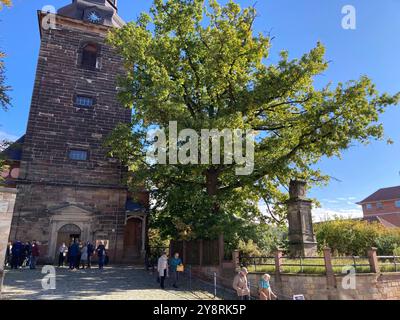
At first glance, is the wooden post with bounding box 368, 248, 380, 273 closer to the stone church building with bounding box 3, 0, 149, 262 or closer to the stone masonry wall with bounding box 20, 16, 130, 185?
the stone church building with bounding box 3, 0, 149, 262

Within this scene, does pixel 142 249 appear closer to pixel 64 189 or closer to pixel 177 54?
pixel 64 189

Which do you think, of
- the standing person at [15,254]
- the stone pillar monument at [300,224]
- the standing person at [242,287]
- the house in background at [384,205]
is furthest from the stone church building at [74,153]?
the house in background at [384,205]

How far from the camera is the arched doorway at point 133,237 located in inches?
940

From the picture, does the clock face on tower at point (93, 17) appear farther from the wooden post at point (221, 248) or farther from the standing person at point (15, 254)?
the wooden post at point (221, 248)

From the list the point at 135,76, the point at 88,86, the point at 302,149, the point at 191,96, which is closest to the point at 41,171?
the point at 88,86

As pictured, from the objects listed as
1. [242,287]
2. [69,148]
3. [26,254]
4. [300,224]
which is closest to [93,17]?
[69,148]

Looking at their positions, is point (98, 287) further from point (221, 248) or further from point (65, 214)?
point (65, 214)

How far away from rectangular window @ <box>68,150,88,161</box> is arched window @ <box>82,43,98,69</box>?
682 centimetres

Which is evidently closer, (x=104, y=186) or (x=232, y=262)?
(x=232, y=262)

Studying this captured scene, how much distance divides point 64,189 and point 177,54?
11287 millimetres

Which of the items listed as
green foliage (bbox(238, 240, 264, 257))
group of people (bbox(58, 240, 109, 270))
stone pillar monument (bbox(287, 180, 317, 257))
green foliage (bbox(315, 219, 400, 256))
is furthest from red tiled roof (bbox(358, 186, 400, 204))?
group of people (bbox(58, 240, 109, 270))

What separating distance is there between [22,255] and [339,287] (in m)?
15.5

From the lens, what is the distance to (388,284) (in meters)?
13.7

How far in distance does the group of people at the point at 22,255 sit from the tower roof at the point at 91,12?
17200 millimetres
